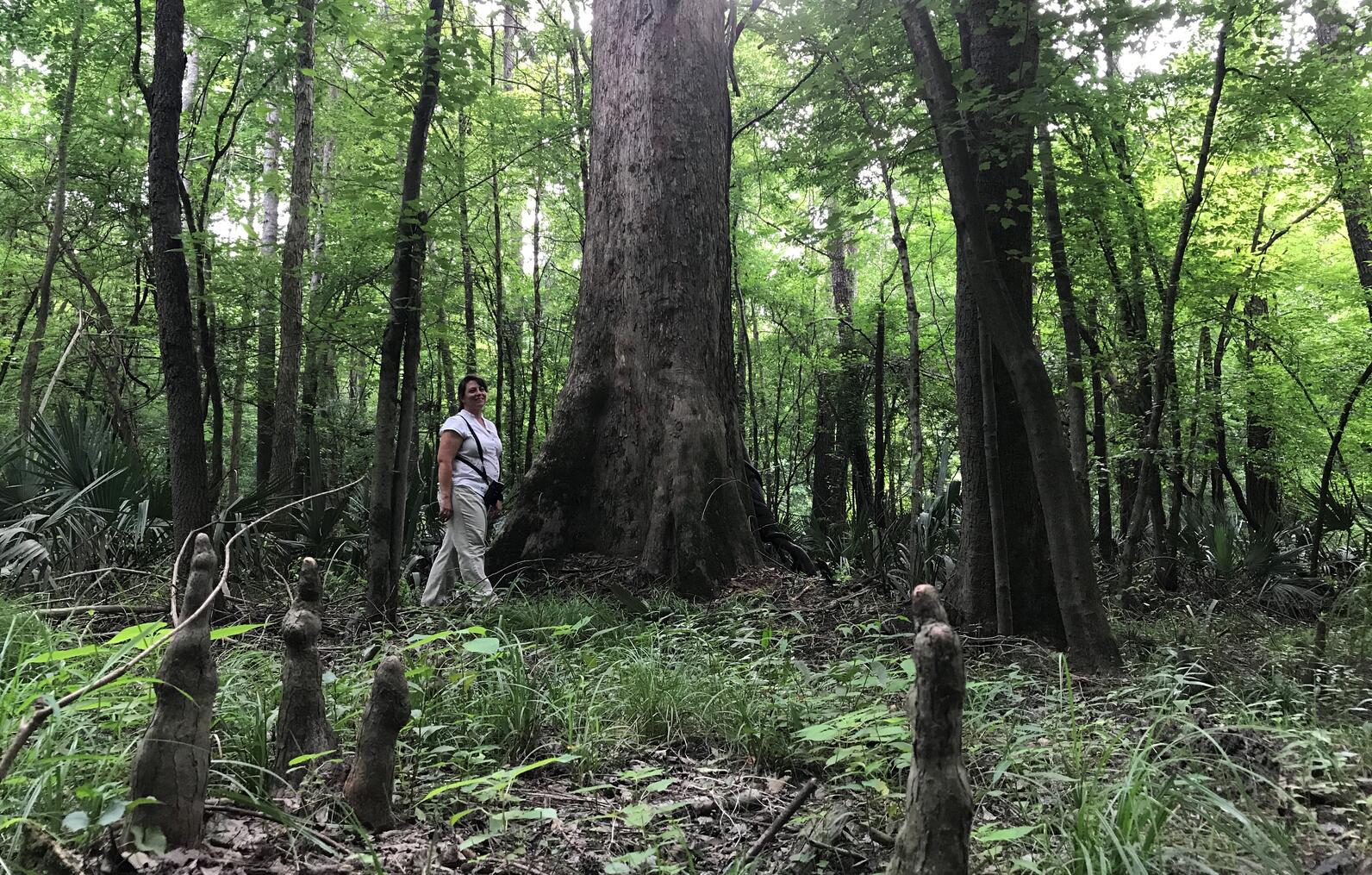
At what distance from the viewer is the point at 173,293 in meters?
3.92

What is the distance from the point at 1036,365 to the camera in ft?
12.1

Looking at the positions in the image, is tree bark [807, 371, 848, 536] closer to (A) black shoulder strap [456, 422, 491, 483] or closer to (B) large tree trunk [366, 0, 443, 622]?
(A) black shoulder strap [456, 422, 491, 483]

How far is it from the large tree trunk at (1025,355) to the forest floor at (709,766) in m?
0.34

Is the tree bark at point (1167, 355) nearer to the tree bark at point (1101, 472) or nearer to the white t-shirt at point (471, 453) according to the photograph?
the tree bark at point (1101, 472)

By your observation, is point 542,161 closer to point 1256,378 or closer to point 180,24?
point 180,24

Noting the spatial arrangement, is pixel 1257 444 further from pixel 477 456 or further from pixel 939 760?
pixel 939 760

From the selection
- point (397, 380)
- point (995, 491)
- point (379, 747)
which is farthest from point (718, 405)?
point (379, 747)

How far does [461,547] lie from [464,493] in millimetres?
404

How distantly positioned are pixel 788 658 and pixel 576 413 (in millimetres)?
3109

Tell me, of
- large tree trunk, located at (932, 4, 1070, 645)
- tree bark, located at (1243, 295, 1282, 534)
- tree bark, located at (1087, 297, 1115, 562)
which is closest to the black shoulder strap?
large tree trunk, located at (932, 4, 1070, 645)

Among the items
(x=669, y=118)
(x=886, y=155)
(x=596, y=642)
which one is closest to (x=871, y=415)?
(x=669, y=118)

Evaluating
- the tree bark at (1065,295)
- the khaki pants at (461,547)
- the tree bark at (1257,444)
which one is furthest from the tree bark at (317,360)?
the tree bark at (1257,444)

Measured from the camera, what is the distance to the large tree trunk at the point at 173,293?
3.89 meters

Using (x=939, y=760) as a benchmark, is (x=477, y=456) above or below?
above
